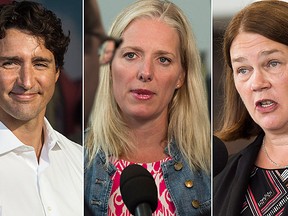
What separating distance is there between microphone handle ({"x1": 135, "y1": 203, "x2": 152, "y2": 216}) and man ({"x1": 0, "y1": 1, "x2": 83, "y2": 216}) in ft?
3.53

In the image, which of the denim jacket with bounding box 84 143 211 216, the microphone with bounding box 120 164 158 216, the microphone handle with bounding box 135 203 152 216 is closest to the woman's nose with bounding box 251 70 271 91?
the denim jacket with bounding box 84 143 211 216

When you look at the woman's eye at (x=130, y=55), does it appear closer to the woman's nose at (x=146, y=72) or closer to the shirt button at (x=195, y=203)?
the woman's nose at (x=146, y=72)

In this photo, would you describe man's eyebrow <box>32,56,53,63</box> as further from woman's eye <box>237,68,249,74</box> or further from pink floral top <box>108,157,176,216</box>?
woman's eye <box>237,68,249,74</box>

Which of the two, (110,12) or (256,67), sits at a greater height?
(110,12)

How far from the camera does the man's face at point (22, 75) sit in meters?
2.93

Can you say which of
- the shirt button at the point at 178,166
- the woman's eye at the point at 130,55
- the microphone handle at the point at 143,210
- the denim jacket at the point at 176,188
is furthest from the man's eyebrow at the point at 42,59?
the microphone handle at the point at 143,210

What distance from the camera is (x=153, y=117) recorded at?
2.98m

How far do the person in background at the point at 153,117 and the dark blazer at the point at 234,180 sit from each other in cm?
Result: 6

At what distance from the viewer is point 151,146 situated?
2994 mm

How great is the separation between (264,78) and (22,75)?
1152 mm

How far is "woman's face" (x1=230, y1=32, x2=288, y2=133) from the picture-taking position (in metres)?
2.86

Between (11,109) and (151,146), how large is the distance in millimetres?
704

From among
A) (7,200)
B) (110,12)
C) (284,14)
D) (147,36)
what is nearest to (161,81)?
(147,36)

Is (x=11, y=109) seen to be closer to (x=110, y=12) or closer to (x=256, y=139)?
(x=110, y=12)
